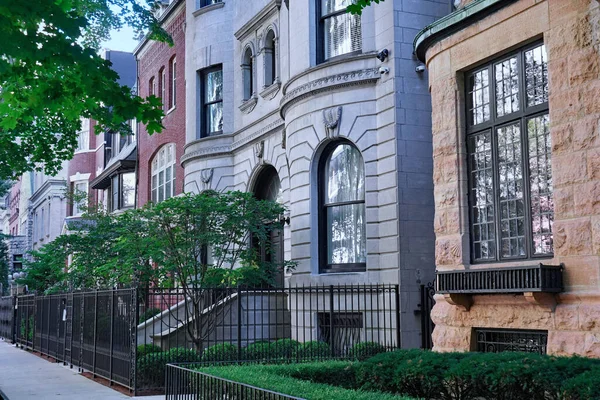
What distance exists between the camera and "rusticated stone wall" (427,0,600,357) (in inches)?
384

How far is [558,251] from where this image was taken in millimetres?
10211

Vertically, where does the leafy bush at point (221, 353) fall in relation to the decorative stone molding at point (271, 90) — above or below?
below

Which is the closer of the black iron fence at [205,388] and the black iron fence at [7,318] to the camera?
the black iron fence at [205,388]

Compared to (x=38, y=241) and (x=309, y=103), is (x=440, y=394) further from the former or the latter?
(x=38, y=241)

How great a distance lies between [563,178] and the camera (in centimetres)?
1017

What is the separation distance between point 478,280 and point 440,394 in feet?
6.41

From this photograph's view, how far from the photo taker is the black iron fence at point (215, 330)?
15086 millimetres

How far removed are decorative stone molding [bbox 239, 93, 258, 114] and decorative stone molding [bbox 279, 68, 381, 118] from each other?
4607 mm

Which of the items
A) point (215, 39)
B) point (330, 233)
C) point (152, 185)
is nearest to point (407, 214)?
point (330, 233)

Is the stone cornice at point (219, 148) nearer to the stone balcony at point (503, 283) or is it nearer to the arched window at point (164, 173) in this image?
the arched window at point (164, 173)

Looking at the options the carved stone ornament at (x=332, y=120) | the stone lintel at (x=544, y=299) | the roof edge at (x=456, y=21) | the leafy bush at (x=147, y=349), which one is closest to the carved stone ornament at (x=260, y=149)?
the carved stone ornament at (x=332, y=120)

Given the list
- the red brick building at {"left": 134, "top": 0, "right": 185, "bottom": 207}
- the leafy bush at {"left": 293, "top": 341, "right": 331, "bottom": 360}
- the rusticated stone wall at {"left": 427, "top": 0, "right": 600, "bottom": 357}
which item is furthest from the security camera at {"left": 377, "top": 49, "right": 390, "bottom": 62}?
the red brick building at {"left": 134, "top": 0, "right": 185, "bottom": 207}

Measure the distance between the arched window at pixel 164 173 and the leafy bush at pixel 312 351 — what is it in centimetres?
1587

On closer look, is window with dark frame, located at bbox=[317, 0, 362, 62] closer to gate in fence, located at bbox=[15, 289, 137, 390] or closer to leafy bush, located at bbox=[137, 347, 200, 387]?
gate in fence, located at bbox=[15, 289, 137, 390]
